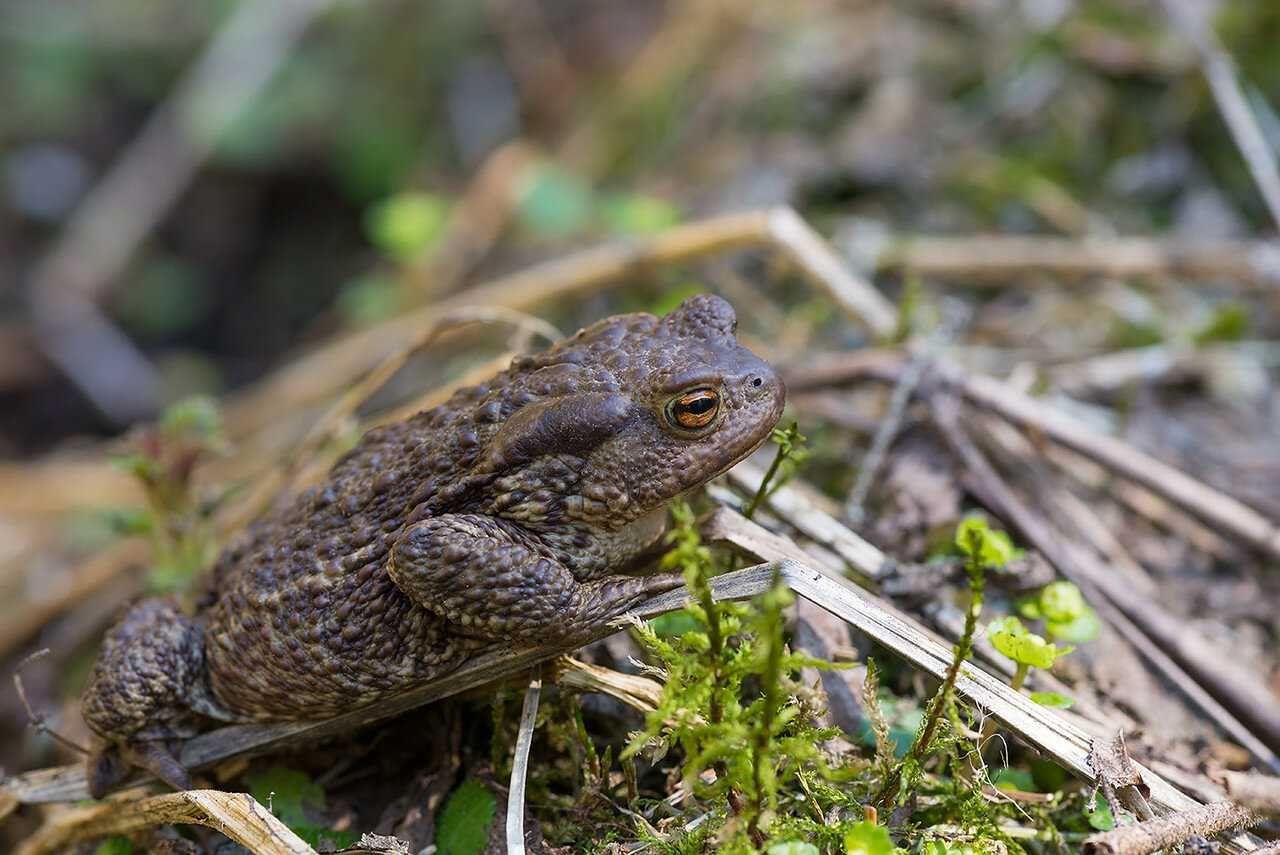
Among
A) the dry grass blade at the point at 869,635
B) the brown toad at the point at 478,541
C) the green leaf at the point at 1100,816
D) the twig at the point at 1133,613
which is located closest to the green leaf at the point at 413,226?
the brown toad at the point at 478,541

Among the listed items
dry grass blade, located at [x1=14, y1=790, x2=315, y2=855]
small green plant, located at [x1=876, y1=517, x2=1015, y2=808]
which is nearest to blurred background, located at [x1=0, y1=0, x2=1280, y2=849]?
dry grass blade, located at [x1=14, y1=790, x2=315, y2=855]

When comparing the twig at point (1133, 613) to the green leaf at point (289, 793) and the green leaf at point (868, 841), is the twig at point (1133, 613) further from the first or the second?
the green leaf at point (289, 793)

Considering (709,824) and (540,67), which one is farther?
(540,67)

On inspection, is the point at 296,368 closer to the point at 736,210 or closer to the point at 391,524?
the point at 736,210

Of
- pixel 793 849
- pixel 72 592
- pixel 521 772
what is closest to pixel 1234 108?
pixel 793 849

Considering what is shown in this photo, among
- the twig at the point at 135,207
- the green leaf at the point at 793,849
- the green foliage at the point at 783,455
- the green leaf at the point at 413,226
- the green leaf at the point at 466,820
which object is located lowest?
the green leaf at the point at 793,849

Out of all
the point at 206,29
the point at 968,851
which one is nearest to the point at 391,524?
the point at 968,851

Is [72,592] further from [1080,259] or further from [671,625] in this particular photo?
[1080,259]

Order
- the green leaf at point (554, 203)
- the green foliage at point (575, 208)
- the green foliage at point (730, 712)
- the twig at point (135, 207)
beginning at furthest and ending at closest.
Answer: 1. the twig at point (135, 207)
2. the green leaf at point (554, 203)
3. the green foliage at point (575, 208)
4. the green foliage at point (730, 712)
